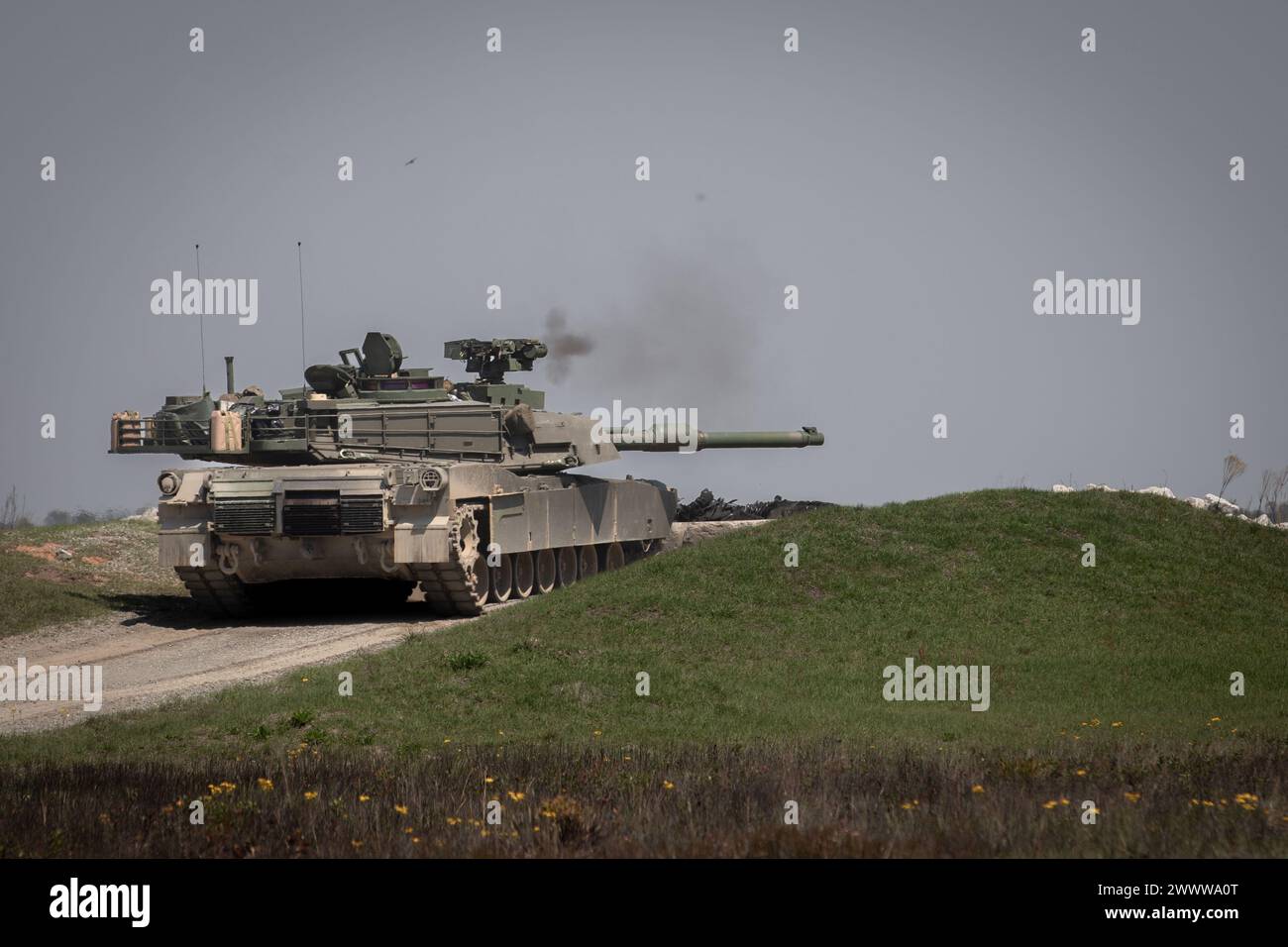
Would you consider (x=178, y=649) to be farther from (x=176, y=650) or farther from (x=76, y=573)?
(x=76, y=573)

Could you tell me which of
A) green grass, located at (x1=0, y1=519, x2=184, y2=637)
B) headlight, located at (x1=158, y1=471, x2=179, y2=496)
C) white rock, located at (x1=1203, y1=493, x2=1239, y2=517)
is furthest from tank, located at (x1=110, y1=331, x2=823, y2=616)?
white rock, located at (x1=1203, y1=493, x2=1239, y2=517)

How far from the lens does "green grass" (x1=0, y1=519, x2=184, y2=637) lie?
25047 millimetres

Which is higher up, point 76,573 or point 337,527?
point 337,527

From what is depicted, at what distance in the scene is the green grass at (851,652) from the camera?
15422 mm

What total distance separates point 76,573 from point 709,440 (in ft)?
42.8

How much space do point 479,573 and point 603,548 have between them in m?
7.63

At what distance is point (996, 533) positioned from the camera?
2430cm

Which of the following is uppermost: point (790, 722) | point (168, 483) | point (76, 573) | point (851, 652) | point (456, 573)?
point (168, 483)

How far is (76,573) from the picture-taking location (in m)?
29.2

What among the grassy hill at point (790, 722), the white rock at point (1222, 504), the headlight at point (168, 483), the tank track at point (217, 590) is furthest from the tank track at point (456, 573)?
the white rock at point (1222, 504)

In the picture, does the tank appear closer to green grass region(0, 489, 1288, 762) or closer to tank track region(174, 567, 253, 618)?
tank track region(174, 567, 253, 618)

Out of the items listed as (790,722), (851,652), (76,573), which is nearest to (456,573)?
(851,652)

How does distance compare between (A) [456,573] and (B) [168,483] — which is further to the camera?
(B) [168,483]
